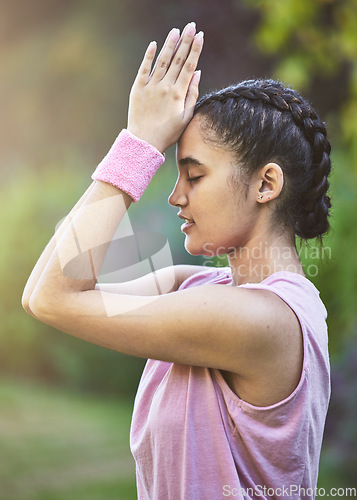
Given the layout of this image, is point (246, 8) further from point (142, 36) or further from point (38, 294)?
point (38, 294)

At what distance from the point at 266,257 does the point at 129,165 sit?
17.0 inches

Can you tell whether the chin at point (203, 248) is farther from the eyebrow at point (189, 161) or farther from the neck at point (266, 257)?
the eyebrow at point (189, 161)

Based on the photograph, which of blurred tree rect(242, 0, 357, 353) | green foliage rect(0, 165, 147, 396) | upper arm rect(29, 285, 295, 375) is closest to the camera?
upper arm rect(29, 285, 295, 375)

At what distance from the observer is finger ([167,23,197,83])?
1438mm

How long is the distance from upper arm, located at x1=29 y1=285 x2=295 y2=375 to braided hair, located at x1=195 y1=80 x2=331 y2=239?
366 millimetres

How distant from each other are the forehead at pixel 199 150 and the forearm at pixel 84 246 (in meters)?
0.21

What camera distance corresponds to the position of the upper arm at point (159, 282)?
1675 millimetres

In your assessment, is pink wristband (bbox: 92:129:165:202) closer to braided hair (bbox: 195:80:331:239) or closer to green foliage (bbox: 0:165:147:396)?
braided hair (bbox: 195:80:331:239)

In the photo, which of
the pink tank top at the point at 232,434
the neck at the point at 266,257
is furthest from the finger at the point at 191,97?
the pink tank top at the point at 232,434

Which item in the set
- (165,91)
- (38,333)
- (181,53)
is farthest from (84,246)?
(38,333)

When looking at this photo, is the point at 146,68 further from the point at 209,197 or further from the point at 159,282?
the point at 159,282

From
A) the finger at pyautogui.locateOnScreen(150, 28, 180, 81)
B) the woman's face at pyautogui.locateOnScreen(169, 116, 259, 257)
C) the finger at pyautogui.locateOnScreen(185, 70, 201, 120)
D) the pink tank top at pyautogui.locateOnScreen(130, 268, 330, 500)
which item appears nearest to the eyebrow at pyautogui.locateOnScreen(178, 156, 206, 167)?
the woman's face at pyautogui.locateOnScreen(169, 116, 259, 257)

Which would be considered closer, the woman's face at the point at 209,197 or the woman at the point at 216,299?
the woman at the point at 216,299

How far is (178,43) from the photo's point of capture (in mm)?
1464
